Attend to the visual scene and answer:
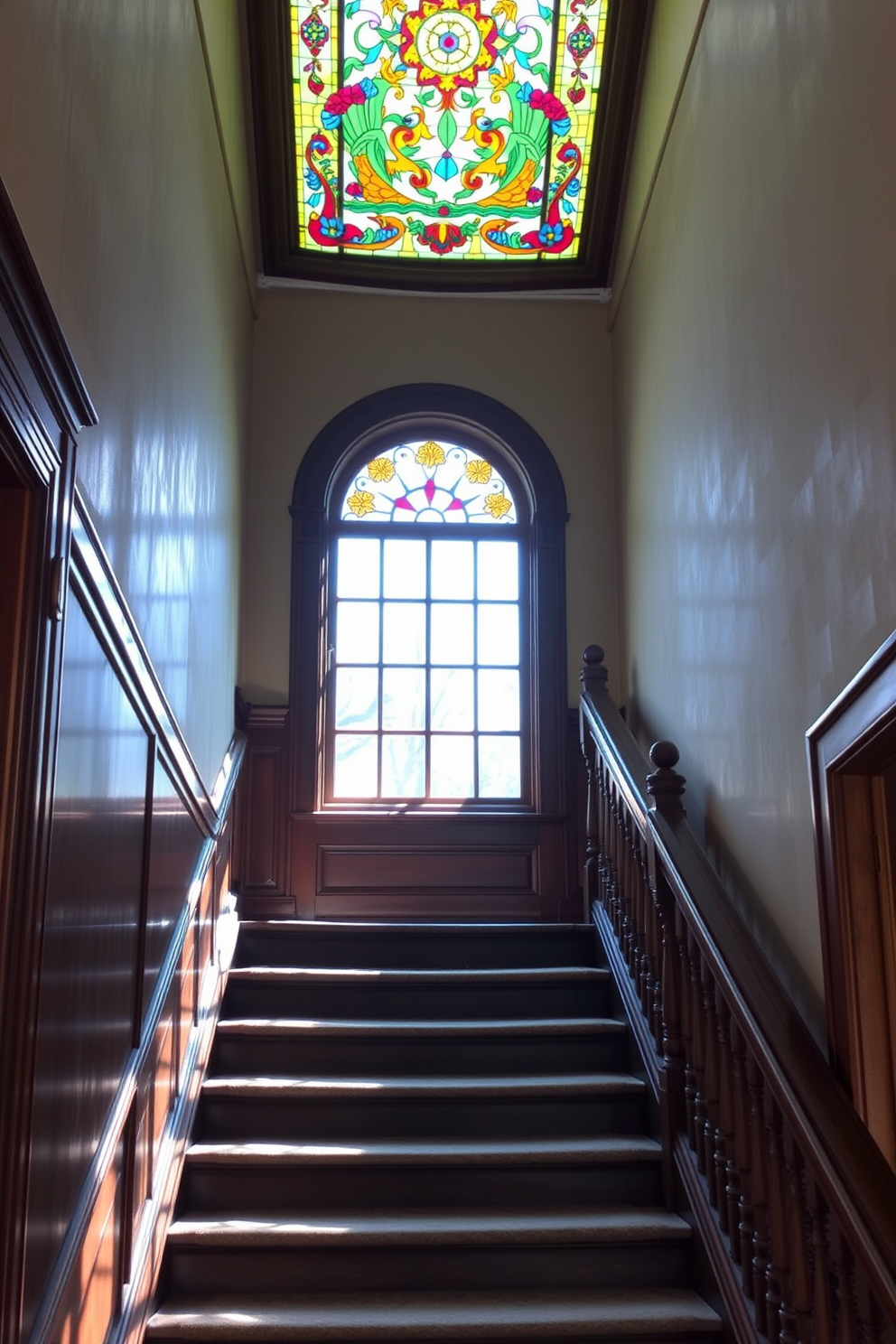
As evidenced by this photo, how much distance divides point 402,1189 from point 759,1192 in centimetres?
114

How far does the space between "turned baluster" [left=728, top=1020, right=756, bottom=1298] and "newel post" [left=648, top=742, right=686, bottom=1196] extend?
516mm

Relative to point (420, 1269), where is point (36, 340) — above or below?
above

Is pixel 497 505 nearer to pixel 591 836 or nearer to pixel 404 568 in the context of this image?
pixel 404 568

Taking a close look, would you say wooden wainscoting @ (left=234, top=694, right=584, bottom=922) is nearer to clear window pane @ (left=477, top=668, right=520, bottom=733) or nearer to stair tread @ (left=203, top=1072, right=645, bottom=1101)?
clear window pane @ (left=477, top=668, right=520, bottom=733)

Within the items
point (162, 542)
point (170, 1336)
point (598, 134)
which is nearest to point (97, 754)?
point (162, 542)

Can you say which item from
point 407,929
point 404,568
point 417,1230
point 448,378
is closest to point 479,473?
point 448,378

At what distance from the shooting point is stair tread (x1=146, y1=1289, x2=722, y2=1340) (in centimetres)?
324

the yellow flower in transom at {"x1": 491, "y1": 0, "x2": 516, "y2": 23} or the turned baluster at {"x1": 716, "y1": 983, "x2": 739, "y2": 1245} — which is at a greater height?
the yellow flower in transom at {"x1": 491, "y1": 0, "x2": 516, "y2": 23}

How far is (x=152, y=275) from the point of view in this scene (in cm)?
371

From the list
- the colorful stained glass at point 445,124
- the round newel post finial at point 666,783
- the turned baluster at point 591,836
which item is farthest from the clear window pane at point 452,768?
the colorful stained glass at point 445,124

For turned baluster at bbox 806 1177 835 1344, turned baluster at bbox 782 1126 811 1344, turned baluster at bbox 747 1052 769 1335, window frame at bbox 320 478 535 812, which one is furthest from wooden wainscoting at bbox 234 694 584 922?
turned baluster at bbox 806 1177 835 1344

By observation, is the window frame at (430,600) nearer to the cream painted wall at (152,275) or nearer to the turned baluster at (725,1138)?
the cream painted wall at (152,275)

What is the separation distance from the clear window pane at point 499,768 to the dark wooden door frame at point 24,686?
385cm

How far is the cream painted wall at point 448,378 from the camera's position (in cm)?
620
